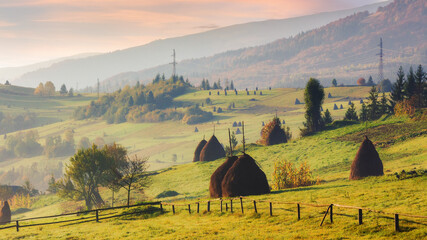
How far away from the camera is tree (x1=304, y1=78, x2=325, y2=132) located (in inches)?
3629

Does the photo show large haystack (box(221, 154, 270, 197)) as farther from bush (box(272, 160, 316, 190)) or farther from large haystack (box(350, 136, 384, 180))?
large haystack (box(350, 136, 384, 180))

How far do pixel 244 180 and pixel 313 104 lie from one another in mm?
53489

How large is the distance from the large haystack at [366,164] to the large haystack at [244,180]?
11.4m

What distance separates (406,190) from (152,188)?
5072cm

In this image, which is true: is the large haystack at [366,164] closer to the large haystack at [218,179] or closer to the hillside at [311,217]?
the hillside at [311,217]

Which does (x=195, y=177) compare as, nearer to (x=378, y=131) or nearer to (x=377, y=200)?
(x=378, y=131)

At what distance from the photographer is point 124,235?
107 feet

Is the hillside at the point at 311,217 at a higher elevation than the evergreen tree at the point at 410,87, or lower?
lower

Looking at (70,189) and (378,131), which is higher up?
(378,131)

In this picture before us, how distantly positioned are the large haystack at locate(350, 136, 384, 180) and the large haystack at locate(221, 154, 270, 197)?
11.4m

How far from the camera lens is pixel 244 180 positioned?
44000 mm

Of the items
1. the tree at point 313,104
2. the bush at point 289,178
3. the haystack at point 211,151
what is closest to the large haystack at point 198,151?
the haystack at point 211,151

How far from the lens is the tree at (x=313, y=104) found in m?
92.2

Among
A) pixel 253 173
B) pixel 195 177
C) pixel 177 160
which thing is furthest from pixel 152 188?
pixel 177 160
